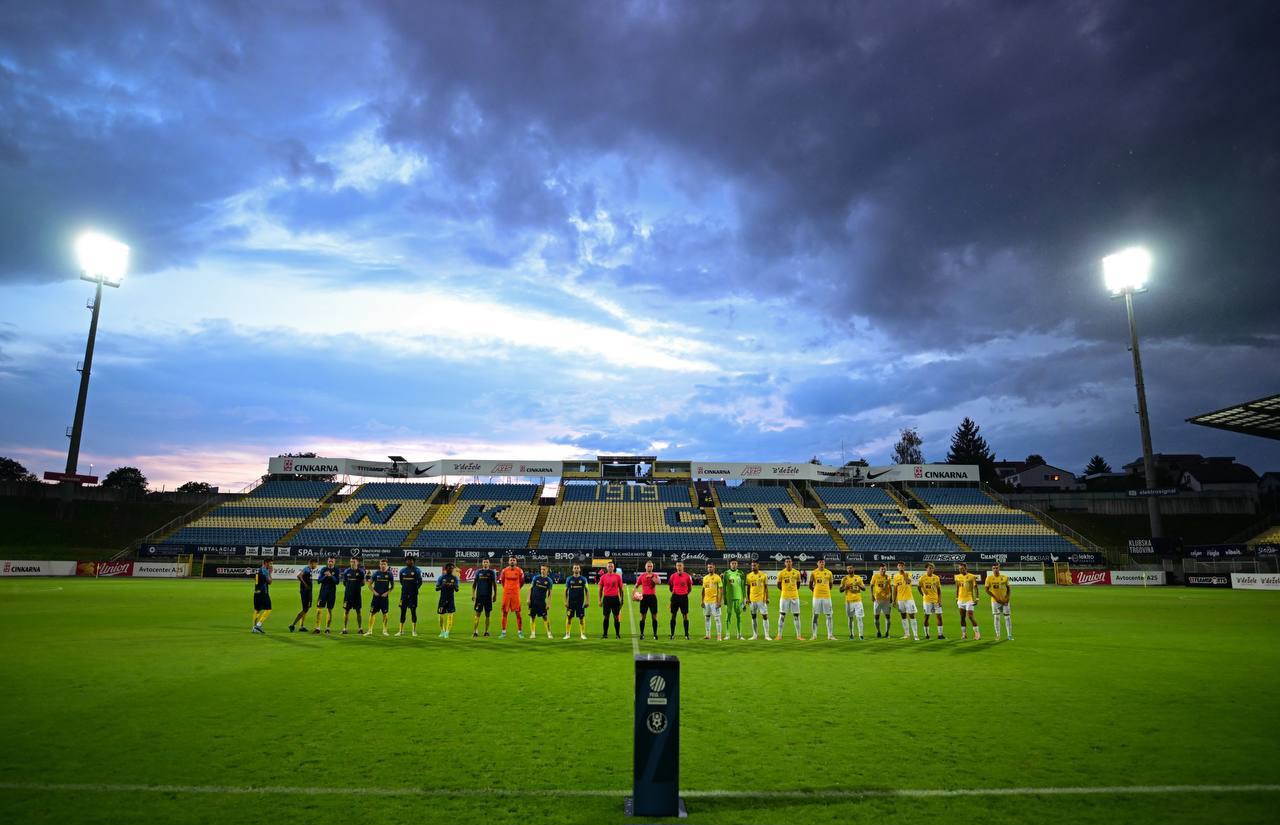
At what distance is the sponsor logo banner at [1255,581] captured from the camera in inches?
1535

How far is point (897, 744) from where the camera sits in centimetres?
757

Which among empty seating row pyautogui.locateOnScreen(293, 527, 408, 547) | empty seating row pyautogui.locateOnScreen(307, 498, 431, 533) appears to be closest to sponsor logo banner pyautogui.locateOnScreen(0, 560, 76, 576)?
empty seating row pyautogui.locateOnScreen(293, 527, 408, 547)

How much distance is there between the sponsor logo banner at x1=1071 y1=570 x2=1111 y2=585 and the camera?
153ft

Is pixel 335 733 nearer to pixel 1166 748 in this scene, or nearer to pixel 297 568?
pixel 1166 748

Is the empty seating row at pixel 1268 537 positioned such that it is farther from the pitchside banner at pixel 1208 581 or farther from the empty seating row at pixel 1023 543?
the empty seating row at pixel 1023 543

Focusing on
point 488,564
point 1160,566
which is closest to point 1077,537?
point 1160,566

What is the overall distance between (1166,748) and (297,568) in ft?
165

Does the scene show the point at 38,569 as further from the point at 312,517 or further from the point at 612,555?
the point at 612,555

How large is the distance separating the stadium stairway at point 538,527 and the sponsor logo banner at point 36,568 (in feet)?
101

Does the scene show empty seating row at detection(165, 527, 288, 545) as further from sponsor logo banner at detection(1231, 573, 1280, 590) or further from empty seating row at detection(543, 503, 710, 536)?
sponsor logo banner at detection(1231, 573, 1280, 590)

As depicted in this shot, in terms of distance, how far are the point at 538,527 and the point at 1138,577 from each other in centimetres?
4619

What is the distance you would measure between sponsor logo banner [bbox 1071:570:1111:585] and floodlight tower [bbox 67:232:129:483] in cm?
7375

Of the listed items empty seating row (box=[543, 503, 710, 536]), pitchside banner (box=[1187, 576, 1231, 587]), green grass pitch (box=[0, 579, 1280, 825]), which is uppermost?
empty seating row (box=[543, 503, 710, 536])

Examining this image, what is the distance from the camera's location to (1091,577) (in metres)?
47.1
